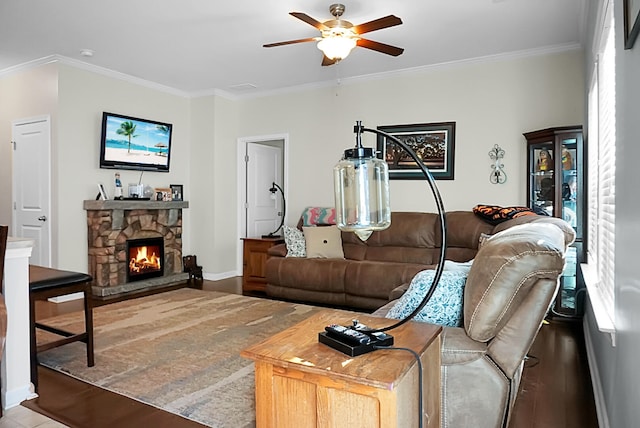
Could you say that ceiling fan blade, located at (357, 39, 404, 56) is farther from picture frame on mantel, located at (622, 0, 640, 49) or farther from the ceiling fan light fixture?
picture frame on mantel, located at (622, 0, 640, 49)

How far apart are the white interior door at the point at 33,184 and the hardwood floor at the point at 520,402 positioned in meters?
2.63

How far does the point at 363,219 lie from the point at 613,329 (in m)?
1.15

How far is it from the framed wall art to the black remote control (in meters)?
3.89

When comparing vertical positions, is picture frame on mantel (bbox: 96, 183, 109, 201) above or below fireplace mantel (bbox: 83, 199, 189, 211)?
above

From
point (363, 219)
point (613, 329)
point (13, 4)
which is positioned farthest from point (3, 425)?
point (13, 4)

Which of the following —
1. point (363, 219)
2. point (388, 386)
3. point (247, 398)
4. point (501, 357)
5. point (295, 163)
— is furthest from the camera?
point (295, 163)

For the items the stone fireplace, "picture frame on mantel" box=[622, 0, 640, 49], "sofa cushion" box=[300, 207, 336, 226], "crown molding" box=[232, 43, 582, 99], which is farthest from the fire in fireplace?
"picture frame on mantel" box=[622, 0, 640, 49]

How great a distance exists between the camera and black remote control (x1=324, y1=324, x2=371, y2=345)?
4.35ft

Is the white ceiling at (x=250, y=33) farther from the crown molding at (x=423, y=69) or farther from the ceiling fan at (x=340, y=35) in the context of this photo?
the ceiling fan at (x=340, y=35)

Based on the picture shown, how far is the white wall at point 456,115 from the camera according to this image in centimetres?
454

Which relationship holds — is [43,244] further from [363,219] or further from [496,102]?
[496,102]

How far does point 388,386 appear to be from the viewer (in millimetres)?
1116

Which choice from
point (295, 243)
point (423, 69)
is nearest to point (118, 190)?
point (295, 243)

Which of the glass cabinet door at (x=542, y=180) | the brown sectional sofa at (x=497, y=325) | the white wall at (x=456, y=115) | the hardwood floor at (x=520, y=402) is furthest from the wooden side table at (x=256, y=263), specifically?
the brown sectional sofa at (x=497, y=325)
